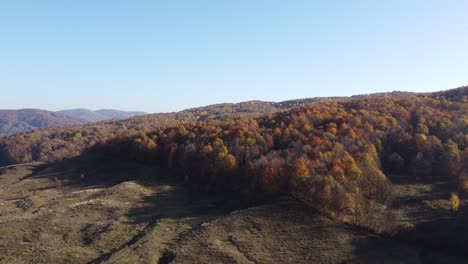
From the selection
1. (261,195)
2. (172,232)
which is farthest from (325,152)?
(172,232)

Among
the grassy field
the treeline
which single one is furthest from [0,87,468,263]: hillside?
the treeline

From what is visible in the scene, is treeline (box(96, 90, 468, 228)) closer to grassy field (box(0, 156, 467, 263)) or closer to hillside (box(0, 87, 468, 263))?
hillside (box(0, 87, 468, 263))

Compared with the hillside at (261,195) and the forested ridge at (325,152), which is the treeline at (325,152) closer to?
the forested ridge at (325,152)

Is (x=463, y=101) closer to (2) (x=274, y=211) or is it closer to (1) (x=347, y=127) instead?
(1) (x=347, y=127)

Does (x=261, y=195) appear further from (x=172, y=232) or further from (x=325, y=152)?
(x=172, y=232)

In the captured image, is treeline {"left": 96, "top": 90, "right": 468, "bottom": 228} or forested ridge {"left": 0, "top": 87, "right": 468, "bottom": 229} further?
treeline {"left": 96, "top": 90, "right": 468, "bottom": 228}

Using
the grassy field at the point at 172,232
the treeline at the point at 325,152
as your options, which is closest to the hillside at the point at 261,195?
the grassy field at the point at 172,232
